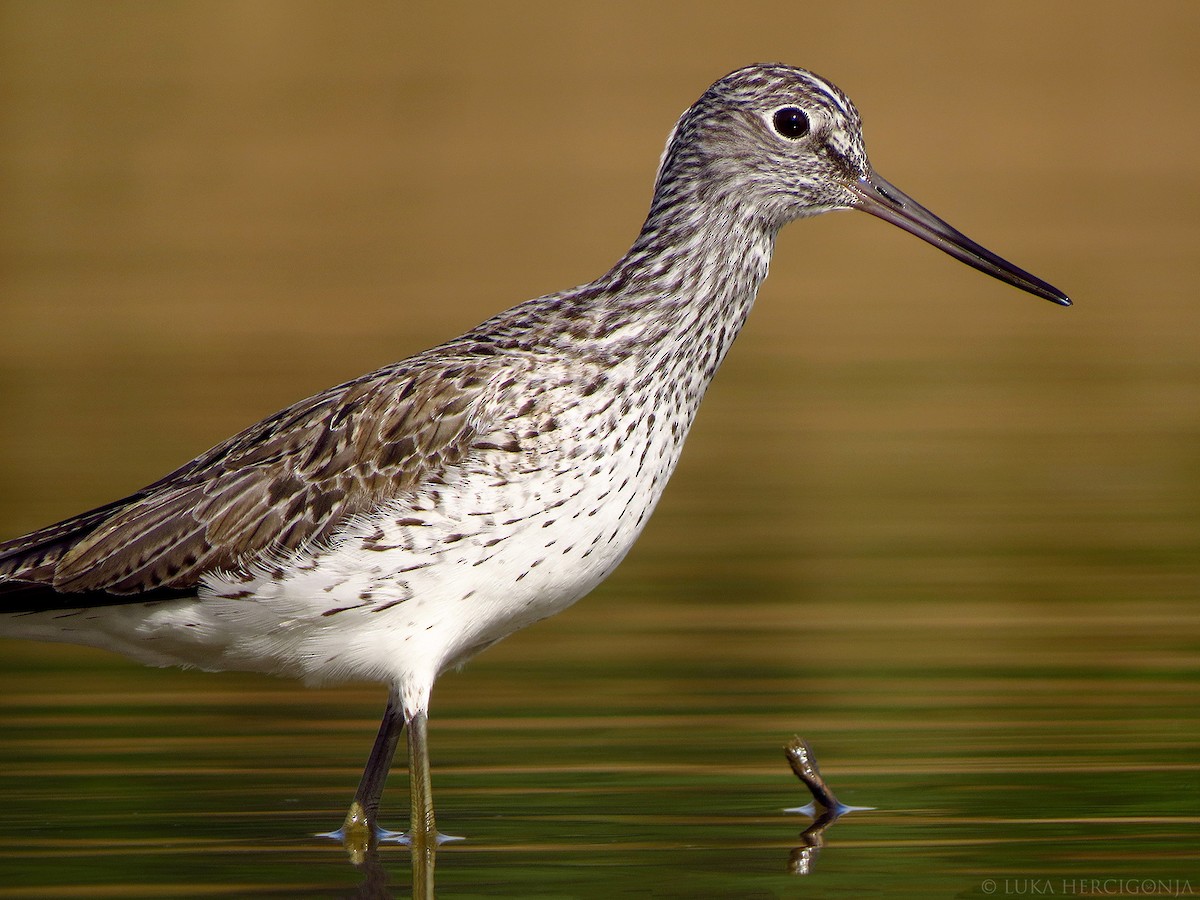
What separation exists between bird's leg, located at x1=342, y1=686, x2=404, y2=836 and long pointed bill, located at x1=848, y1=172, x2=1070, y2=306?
8.62 ft

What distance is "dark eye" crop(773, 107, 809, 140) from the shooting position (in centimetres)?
941

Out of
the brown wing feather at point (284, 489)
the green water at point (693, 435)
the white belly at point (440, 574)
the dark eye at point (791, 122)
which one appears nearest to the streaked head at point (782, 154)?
the dark eye at point (791, 122)

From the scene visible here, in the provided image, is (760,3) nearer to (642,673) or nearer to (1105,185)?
(1105,185)

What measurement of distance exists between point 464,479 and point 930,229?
2202 millimetres

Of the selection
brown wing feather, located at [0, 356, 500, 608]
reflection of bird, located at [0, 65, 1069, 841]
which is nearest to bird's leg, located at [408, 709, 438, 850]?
reflection of bird, located at [0, 65, 1069, 841]

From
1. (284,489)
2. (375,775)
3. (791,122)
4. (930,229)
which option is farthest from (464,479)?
(930,229)

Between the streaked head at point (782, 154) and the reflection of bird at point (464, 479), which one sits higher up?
the streaked head at point (782, 154)

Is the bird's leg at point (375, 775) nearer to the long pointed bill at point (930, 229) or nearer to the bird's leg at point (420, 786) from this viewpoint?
the bird's leg at point (420, 786)

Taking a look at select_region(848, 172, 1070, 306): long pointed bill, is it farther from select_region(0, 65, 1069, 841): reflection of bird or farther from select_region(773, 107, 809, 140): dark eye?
select_region(773, 107, 809, 140): dark eye

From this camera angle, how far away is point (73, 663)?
12227mm

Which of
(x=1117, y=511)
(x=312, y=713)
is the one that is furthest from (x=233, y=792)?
(x=1117, y=511)

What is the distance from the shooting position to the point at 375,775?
9.20 meters

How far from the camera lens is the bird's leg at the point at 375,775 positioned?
29.8 feet

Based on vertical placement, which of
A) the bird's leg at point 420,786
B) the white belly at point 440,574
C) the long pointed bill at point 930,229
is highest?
the long pointed bill at point 930,229
